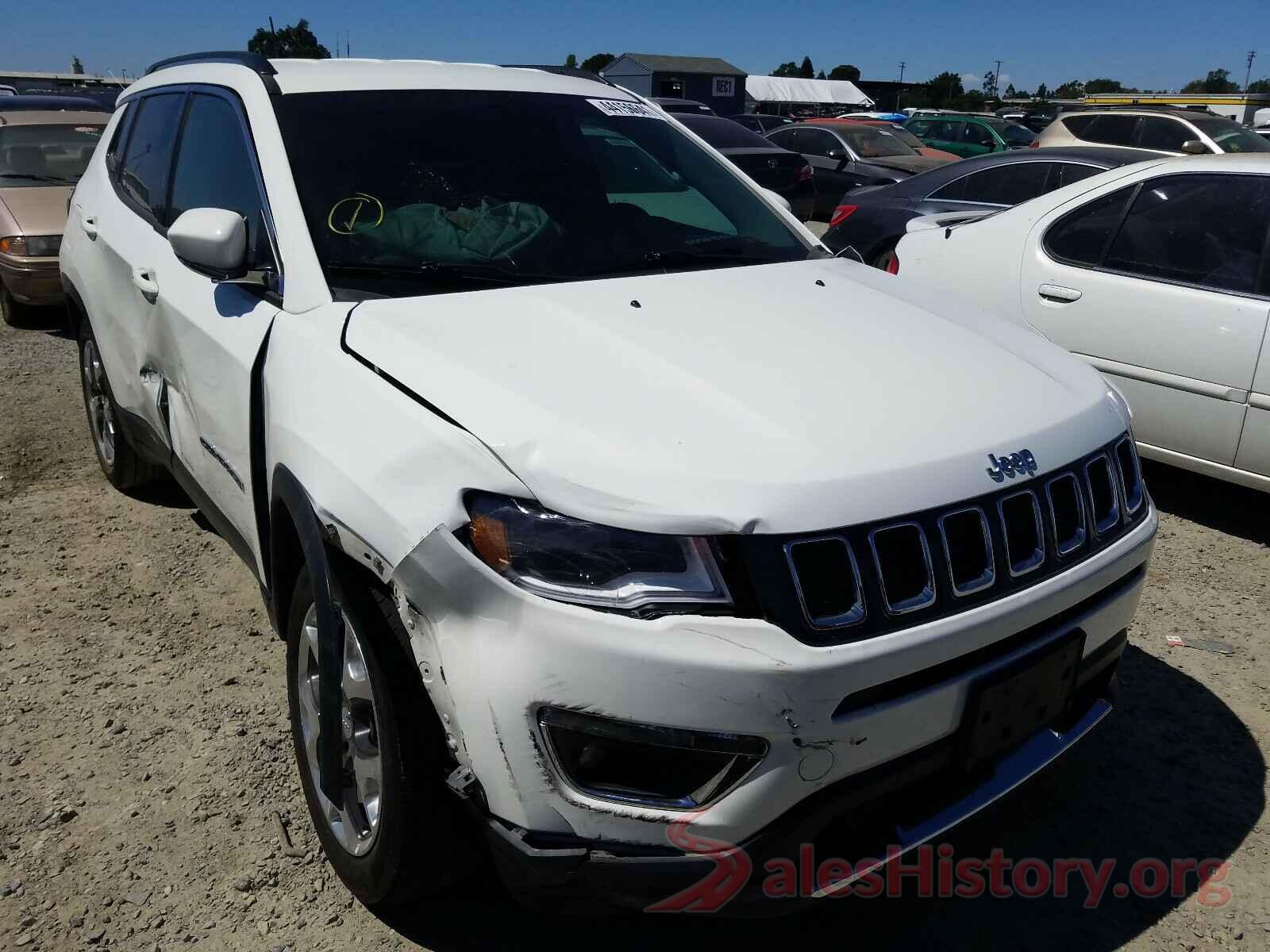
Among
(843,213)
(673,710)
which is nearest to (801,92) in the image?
(843,213)

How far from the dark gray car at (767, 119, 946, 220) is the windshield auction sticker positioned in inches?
408

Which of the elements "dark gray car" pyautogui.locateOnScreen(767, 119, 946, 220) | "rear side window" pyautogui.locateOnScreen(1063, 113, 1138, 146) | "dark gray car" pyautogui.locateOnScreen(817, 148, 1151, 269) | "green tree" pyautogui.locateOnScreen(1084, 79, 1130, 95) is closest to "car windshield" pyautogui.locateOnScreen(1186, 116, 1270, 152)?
"rear side window" pyautogui.locateOnScreen(1063, 113, 1138, 146)

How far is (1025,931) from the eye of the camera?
2357 millimetres

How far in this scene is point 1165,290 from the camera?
4.46 meters

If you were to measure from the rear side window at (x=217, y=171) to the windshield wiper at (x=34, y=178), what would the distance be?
5.77m

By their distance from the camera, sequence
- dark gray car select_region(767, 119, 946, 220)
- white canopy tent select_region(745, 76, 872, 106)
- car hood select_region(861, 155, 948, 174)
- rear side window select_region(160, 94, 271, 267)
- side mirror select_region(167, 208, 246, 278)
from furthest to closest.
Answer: white canopy tent select_region(745, 76, 872, 106) → car hood select_region(861, 155, 948, 174) → dark gray car select_region(767, 119, 946, 220) → rear side window select_region(160, 94, 271, 267) → side mirror select_region(167, 208, 246, 278)

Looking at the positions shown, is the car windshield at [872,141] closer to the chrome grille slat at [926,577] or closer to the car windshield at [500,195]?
the car windshield at [500,195]

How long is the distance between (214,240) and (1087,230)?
13.0 feet

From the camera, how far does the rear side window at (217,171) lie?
2.78 metres

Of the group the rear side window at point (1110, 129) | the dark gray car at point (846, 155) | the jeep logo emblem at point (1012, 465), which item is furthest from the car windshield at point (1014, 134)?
the jeep logo emblem at point (1012, 465)

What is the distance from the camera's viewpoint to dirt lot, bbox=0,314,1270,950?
7.73ft

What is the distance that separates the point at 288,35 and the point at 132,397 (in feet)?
282

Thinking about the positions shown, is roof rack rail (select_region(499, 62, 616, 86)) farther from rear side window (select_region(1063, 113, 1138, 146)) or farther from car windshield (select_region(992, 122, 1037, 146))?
car windshield (select_region(992, 122, 1037, 146))

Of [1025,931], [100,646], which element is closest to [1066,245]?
[1025,931]
